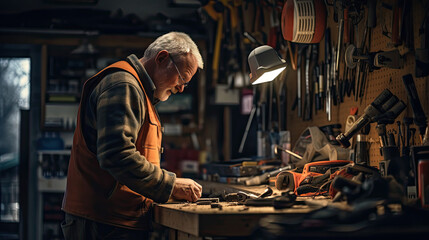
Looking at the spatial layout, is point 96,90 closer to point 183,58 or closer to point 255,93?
point 183,58

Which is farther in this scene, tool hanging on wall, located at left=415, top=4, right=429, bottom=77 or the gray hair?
the gray hair

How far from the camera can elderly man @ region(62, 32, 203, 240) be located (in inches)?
84.7

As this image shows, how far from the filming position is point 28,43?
6277 mm

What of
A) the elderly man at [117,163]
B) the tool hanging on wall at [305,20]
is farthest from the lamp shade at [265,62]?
the elderly man at [117,163]

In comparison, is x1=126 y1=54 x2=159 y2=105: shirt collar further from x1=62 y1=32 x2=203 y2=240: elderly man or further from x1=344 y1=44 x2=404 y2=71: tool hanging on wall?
x1=344 y1=44 x2=404 y2=71: tool hanging on wall

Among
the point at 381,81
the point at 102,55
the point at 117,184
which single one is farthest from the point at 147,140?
the point at 102,55

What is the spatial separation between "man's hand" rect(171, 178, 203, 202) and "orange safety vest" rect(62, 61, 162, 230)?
0.14 m

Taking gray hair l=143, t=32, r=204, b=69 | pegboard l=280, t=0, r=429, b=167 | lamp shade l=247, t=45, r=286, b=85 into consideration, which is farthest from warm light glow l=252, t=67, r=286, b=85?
gray hair l=143, t=32, r=204, b=69

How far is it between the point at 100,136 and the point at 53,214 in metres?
4.22

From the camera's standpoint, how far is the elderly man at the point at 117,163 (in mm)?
2152

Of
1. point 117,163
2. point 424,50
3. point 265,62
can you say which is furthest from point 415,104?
point 117,163

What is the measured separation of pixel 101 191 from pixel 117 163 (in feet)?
0.84

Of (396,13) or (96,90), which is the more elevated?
(396,13)

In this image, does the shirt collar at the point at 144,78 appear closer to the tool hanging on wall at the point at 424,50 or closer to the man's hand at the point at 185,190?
the man's hand at the point at 185,190
